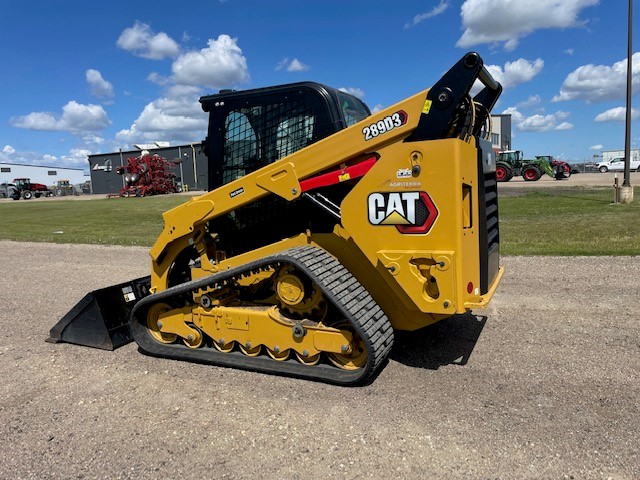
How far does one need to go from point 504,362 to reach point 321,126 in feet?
8.58

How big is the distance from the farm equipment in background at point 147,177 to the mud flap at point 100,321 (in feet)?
132

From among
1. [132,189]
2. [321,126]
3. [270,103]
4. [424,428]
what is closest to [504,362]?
[424,428]

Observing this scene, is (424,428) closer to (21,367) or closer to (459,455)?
(459,455)

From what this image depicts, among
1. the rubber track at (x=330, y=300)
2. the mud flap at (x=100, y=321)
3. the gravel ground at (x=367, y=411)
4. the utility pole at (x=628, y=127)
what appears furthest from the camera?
the utility pole at (x=628, y=127)

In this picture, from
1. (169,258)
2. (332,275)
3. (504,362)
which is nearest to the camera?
(332,275)

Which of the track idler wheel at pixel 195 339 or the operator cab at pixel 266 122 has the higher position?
the operator cab at pixel 266 122

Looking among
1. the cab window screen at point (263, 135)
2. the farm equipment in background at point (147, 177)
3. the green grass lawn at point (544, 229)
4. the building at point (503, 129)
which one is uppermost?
the building at point (503, 129)

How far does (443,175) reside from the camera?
11.8 ft

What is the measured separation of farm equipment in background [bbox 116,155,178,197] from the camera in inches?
1708

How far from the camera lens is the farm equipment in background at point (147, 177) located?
142ft

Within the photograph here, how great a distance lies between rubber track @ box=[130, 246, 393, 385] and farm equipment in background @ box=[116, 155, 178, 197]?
135 feet

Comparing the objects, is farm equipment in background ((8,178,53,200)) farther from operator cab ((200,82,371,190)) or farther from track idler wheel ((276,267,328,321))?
track idler wheel ((276,267,328,321))

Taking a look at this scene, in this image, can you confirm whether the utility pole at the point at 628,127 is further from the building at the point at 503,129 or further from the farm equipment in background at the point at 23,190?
the farm equipment in background at the point at 23,190

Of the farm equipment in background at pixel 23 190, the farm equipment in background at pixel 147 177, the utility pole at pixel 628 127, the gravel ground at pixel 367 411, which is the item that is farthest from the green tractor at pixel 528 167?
the farm equipment in background at pixel 23 190
